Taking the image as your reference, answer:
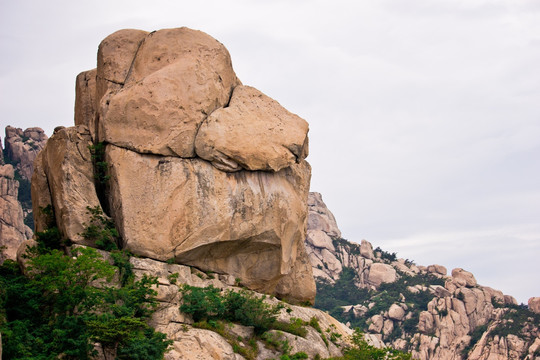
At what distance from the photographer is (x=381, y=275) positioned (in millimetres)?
101562

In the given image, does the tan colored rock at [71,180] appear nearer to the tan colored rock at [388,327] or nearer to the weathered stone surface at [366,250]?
the tan colored rock at [388,327]

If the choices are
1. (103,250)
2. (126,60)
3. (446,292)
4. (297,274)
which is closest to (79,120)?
(126,60)

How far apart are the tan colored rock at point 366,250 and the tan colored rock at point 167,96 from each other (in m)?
77.9

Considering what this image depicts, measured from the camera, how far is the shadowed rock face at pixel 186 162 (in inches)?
1233

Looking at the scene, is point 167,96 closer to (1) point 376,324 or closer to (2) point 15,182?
(2) point 15,182

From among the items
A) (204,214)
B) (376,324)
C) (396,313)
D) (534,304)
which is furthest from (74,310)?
(534,304)

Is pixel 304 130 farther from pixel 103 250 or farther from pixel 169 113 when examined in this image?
pixel 103 250

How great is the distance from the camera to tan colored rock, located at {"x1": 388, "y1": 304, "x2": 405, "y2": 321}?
286 ft

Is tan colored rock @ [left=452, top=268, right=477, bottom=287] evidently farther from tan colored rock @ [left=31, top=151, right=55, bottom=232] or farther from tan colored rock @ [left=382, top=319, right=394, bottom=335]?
tan colored rock @ [left=31, top=151, right=55, bottom=232]

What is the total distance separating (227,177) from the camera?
33031 mm

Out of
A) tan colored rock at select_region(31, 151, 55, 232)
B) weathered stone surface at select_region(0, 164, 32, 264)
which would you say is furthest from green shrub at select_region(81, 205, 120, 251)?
weathered stone surface at select_region(0, 164, 32, 264)

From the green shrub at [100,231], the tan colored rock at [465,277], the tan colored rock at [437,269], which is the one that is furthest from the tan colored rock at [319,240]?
the green shrub at [100,231]

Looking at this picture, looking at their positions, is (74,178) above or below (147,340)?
above

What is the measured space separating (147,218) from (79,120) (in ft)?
30.8
